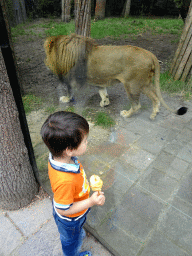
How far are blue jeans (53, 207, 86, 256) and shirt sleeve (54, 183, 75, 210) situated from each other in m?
0.24

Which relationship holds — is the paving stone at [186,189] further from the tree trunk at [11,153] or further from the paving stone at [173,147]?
the tree trunk at [11,153]

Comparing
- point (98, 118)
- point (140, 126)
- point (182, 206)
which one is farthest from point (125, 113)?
point (182, 206)

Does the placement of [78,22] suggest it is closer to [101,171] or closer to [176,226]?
[101,171]

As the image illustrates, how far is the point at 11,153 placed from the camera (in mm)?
1426

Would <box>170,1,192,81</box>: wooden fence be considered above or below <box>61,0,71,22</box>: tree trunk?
below

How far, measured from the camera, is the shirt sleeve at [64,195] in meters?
0.95

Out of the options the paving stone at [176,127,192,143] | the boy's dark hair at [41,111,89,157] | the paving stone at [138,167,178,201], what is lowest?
→ the paving stone at [176,127,192,143]

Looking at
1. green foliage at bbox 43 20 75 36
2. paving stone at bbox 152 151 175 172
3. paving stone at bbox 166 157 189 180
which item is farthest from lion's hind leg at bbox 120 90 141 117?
green foliage at bbox 43 20 75 36

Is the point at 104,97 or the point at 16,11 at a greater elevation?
the point at 16,11

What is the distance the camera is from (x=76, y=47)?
78.4 inches

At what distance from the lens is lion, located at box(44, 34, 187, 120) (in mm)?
2059

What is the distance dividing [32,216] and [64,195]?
979 mm

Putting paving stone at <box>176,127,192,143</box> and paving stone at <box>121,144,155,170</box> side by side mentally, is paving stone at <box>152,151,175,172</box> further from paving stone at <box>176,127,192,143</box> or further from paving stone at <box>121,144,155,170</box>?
paving stone at <box>176,127,192,143</box>

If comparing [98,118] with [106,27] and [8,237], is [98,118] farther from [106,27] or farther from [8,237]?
[8,237]
